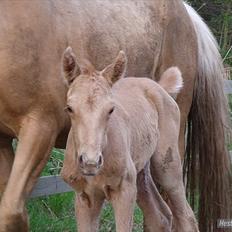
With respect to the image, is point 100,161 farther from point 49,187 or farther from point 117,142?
point 49,187

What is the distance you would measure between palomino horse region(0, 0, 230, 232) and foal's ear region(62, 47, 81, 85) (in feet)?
2.57

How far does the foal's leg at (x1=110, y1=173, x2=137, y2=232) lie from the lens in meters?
3.74

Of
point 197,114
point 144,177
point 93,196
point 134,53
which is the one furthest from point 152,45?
point 93,196

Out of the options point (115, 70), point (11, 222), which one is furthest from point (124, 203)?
point (11, 222)

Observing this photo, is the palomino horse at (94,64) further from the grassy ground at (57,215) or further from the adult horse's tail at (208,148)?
the grassy ground at (57,215)

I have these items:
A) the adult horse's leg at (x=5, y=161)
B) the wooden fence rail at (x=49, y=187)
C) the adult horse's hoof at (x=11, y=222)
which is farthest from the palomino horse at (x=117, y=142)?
the wooden fence rail at (x=49, y=187)

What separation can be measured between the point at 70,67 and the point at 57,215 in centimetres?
261

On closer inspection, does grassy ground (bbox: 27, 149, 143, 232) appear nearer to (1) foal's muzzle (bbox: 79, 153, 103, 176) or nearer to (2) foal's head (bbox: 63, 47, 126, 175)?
(2) foal's head (bbox: 63, 47, 126, 175)

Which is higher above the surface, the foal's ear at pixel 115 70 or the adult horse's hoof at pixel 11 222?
the foal's ear at pixel 115 70

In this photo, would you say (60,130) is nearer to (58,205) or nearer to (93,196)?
(93,196)

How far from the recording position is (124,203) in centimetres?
374

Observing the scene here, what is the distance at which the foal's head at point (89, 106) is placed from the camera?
3.36 metres

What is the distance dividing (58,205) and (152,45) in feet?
5.03

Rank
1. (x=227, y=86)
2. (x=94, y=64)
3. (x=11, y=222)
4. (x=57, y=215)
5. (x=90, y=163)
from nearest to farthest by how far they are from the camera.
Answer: (x=90, y=163), (x=11, y=222), (x=94, y=64), (x=57, y=215), (x=227, y=86)
